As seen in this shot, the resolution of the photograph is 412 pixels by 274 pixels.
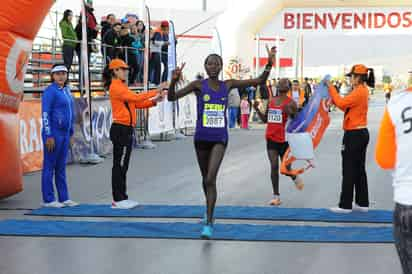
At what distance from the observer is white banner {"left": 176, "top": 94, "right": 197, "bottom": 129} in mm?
23266

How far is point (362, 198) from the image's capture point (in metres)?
9.52

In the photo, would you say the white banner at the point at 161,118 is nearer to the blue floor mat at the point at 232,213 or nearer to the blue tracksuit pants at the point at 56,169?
the blue tracksuit pants at the point at 56,169

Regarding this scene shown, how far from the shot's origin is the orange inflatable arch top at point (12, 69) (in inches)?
397

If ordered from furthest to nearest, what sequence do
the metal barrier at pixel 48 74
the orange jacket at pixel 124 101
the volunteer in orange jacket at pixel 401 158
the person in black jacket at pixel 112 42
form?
the person in black jacket at pixel 112 42 → the metal barrier at pixel 48 74 → the orange jacket at pixel 124 101 → the volunteer in orange jacket at pixel 401 158

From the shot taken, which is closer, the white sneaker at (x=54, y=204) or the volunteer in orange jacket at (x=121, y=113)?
the volunteer in orange jacket at (x=121, y=113)

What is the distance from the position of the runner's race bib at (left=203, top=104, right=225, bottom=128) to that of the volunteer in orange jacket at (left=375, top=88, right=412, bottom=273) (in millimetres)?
3972

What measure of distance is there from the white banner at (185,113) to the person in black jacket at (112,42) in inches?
157

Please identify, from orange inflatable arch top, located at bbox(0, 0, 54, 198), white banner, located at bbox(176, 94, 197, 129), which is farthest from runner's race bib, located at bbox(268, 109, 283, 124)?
white banner, located at bbox(176, 94, 197, 129)

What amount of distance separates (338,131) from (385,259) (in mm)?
18488

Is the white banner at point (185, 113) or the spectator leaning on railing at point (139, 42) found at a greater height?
the spectator leaning on railing at point (139, 42)

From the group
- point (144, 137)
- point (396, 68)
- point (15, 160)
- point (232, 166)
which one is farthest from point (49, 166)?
point (396, 68)

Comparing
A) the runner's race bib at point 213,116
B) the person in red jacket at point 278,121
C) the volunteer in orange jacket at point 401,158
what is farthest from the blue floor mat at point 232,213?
the volunteer in orange jacket at point 401,158

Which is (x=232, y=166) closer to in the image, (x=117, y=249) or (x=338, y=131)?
(x=117, y=249)

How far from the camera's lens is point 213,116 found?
26.3 ft
